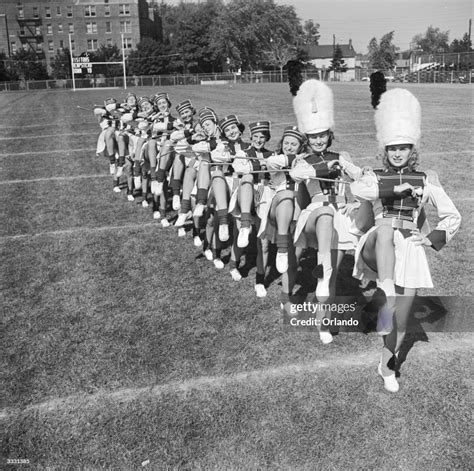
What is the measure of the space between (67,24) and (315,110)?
9530 centimetres

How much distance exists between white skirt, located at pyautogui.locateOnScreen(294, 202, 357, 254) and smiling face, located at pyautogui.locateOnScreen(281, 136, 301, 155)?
0.74 meters

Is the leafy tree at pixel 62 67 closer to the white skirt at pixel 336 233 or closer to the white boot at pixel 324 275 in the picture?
the white skirt at pixel 336 233

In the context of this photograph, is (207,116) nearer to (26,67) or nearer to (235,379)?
(235,379)

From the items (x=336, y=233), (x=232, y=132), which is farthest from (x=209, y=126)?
(x=336, y=233)

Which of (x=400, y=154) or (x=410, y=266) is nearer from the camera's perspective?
(x=410, y=266)

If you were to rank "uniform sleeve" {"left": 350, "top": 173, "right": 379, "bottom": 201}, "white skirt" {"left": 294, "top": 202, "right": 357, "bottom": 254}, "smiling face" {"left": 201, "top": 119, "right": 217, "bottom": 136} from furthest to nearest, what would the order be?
1. "smiling face" {"left": 201, "top": 119, "right": 217, "bottom": 136}
2. "white skirt" {"left": 294, "top": 202, "right": 357, "bottom": 254}
3. "uniform sleeve" {"left": 350, "top": 173, "right": 379, "bottom": 201}

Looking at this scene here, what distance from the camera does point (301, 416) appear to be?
11.8 ft

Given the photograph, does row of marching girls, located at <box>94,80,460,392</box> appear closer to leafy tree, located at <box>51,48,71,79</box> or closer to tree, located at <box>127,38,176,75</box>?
tree, located at <box>127,38,176,75</box>

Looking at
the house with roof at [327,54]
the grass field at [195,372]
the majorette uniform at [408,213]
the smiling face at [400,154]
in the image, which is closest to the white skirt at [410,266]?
the majorette uniform at [408,213]

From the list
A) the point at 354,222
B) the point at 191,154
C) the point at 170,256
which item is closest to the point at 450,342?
the point at 354,222

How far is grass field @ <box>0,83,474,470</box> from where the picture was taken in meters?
3.33

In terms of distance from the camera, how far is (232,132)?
6043 millimetres

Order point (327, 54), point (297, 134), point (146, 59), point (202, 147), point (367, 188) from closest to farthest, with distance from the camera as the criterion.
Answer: point (367, 188)
point (297, 134)
point (202, 147)
point (146, 59)
point (327, 54)

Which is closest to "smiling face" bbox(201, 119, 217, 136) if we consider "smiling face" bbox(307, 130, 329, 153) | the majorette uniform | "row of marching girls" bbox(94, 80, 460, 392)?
"row of marching girls" bbox(94, 80, 460, 392)
